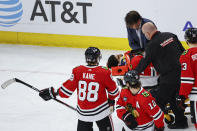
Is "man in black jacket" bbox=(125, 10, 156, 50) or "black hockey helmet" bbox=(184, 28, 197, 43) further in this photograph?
"man in black jacket" bbox=(125, 10, 156, 50)

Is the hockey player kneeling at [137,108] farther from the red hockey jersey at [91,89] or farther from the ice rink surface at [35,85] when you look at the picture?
the ice rink surface at [35,85]

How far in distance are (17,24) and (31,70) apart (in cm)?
155

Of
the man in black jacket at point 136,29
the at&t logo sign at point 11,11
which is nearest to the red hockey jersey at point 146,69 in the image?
the man in black jacket at point 136,29

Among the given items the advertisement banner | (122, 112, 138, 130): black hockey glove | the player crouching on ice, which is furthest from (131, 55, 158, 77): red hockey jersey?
the advertisement banner

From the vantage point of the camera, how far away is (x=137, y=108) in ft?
11.9

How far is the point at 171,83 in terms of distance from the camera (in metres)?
4.10

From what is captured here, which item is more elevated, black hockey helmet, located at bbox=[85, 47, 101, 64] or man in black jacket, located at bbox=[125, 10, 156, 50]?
man in black jacket, located at bbox=[125, 10, 156, 50]

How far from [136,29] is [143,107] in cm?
116

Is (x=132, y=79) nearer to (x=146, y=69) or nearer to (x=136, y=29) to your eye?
(x=146, y=69)

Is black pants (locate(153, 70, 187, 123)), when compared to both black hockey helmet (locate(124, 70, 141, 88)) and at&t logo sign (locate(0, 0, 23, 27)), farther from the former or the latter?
at&t logo sign (locate(0, 0, 23, 27))

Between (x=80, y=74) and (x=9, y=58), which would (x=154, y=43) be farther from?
(x=9, y=58)

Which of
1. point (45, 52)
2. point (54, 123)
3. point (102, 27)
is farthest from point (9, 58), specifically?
point (54, 123)

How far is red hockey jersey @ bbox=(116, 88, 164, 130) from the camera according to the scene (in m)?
3.55

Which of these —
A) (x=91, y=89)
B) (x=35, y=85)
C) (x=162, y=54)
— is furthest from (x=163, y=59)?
(x=35, y=85)
